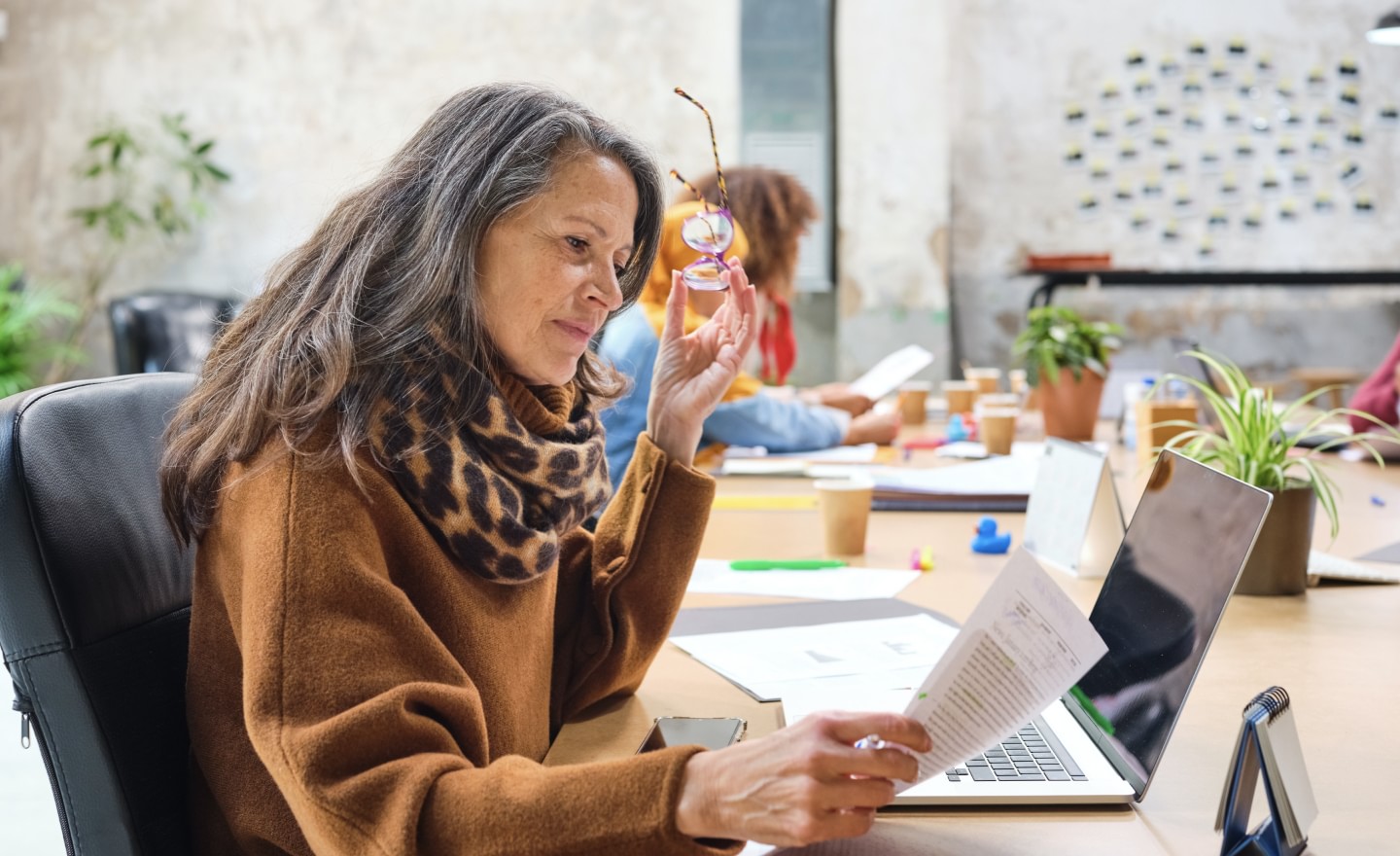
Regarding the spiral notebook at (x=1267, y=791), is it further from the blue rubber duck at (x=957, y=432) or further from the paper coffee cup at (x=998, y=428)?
the blue rubber duck at (x=957, y=432)

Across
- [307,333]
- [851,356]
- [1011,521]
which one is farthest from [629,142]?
[851,356]

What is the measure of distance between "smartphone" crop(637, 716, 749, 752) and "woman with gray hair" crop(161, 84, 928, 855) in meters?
0.11

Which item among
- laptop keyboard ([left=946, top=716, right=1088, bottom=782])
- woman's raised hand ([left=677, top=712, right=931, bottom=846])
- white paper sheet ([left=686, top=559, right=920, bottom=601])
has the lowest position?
white paper sheet ([left=686, top=559, right=920, bottom=601])

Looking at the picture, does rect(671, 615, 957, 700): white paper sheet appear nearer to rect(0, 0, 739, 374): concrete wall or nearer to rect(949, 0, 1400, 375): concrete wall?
rect(0, 0, 739, 374): concrete wall

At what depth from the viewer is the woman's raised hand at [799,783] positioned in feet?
2.43

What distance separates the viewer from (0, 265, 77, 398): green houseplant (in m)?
6.33

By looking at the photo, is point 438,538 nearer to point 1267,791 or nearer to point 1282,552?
point 1267,791

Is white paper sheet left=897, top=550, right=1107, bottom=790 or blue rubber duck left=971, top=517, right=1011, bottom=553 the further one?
blue rubber duck left=971, top=517, right=1011, bottom=553

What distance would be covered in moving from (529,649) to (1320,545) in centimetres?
136

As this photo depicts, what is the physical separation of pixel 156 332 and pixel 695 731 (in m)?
4.74

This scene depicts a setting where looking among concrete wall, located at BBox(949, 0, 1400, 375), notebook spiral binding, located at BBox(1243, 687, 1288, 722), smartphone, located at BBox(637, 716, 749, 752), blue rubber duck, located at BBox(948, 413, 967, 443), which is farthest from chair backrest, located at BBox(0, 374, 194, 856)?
concrete wall, located at BBox(949, 0, 1400, 375)

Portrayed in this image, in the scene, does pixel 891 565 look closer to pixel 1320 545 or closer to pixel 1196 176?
pixel 1320 545

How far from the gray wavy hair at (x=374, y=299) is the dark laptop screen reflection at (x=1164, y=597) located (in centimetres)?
58

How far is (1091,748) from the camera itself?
3.36ft
